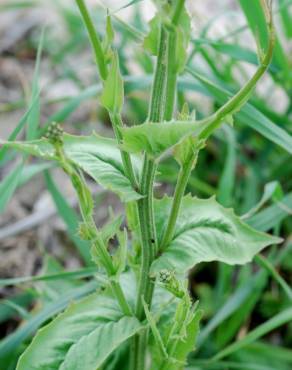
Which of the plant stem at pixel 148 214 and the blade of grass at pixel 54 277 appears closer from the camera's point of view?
the plant stem at pixel 148 214

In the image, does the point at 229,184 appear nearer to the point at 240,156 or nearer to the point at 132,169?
the point at 240,156

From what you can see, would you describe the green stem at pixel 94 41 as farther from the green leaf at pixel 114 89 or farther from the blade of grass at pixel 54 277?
the blade of grass at pixel 54 277

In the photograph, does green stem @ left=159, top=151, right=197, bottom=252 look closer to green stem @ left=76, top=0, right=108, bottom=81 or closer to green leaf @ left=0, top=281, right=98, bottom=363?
green stem @ left=76, top=0, right=108, bottom=81

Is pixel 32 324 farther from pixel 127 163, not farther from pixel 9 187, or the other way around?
pixel 127 163

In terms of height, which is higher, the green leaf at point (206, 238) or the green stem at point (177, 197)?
the green stem at point (177, 197)

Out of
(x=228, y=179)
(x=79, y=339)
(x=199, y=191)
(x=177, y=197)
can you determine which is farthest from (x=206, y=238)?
(x=199, y=191)

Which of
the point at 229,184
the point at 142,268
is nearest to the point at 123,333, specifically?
the point at 142,268

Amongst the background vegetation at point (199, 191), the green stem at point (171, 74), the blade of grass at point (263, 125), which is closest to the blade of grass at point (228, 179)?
the background vegetation at point (199, 191)
